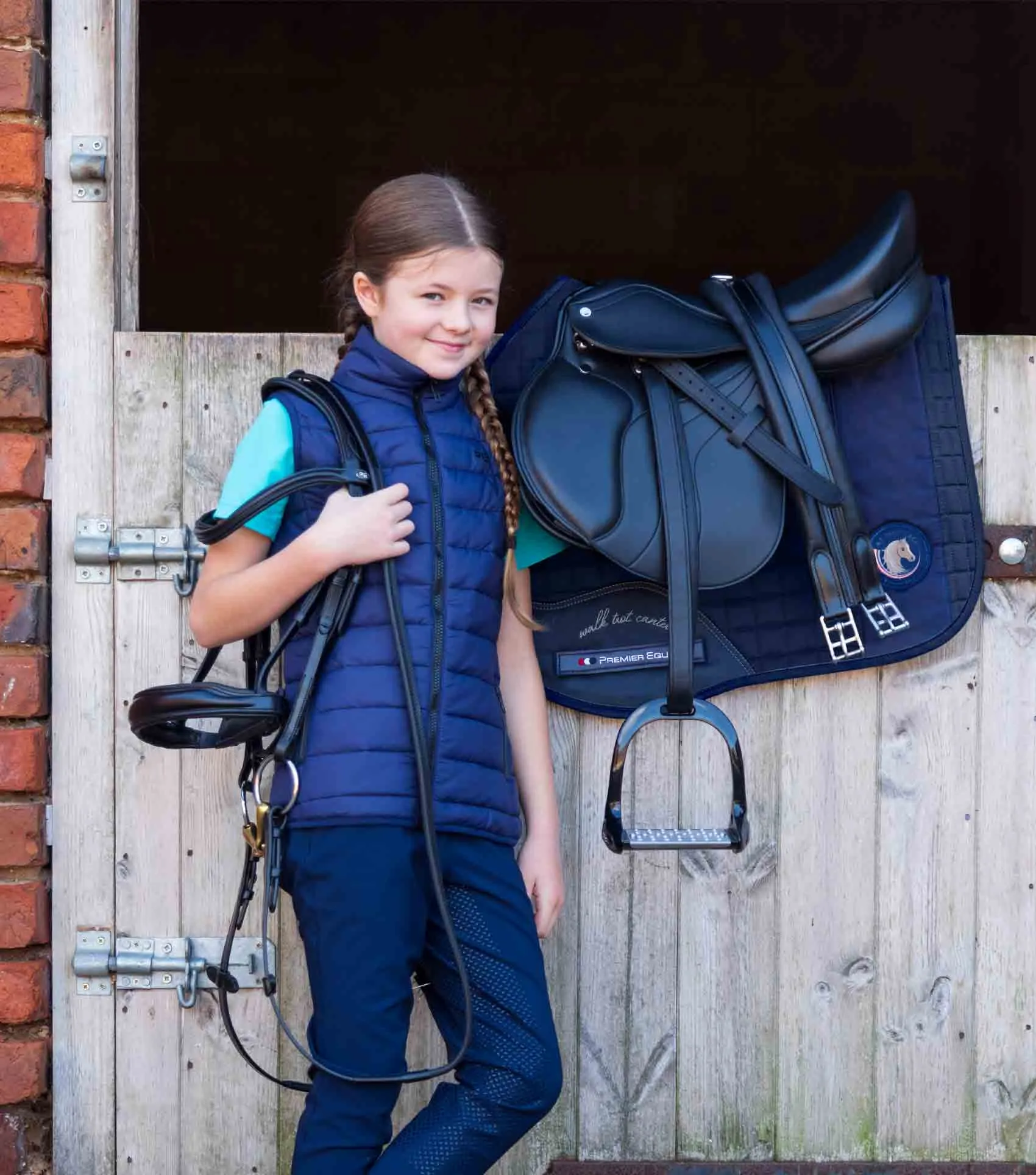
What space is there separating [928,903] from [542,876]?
640 mm

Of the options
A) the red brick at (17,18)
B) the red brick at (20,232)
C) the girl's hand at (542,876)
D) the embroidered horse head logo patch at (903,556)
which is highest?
the red brick at (17,18)

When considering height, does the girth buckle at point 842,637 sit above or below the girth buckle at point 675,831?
above

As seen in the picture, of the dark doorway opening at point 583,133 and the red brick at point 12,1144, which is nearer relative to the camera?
the red brick at point 12,1144

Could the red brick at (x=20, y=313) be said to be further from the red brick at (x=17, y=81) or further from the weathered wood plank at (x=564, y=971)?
the weathered wood plank at (x=564, y=971)

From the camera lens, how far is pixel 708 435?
6.30ft

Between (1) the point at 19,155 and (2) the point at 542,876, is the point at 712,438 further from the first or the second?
(1) the point at 19,155

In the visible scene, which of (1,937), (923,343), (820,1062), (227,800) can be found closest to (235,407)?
(227,800)

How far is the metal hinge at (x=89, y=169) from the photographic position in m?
2.02

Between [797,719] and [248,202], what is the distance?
213 inches

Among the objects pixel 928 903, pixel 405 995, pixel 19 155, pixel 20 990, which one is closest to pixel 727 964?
pixel 928 903

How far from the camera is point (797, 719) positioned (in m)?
2.12

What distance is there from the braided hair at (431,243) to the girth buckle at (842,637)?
43cm

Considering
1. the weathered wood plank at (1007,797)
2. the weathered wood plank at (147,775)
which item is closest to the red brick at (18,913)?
the weathered wood plank at (147,775)

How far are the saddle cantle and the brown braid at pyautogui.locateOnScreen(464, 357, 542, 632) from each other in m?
0.06
